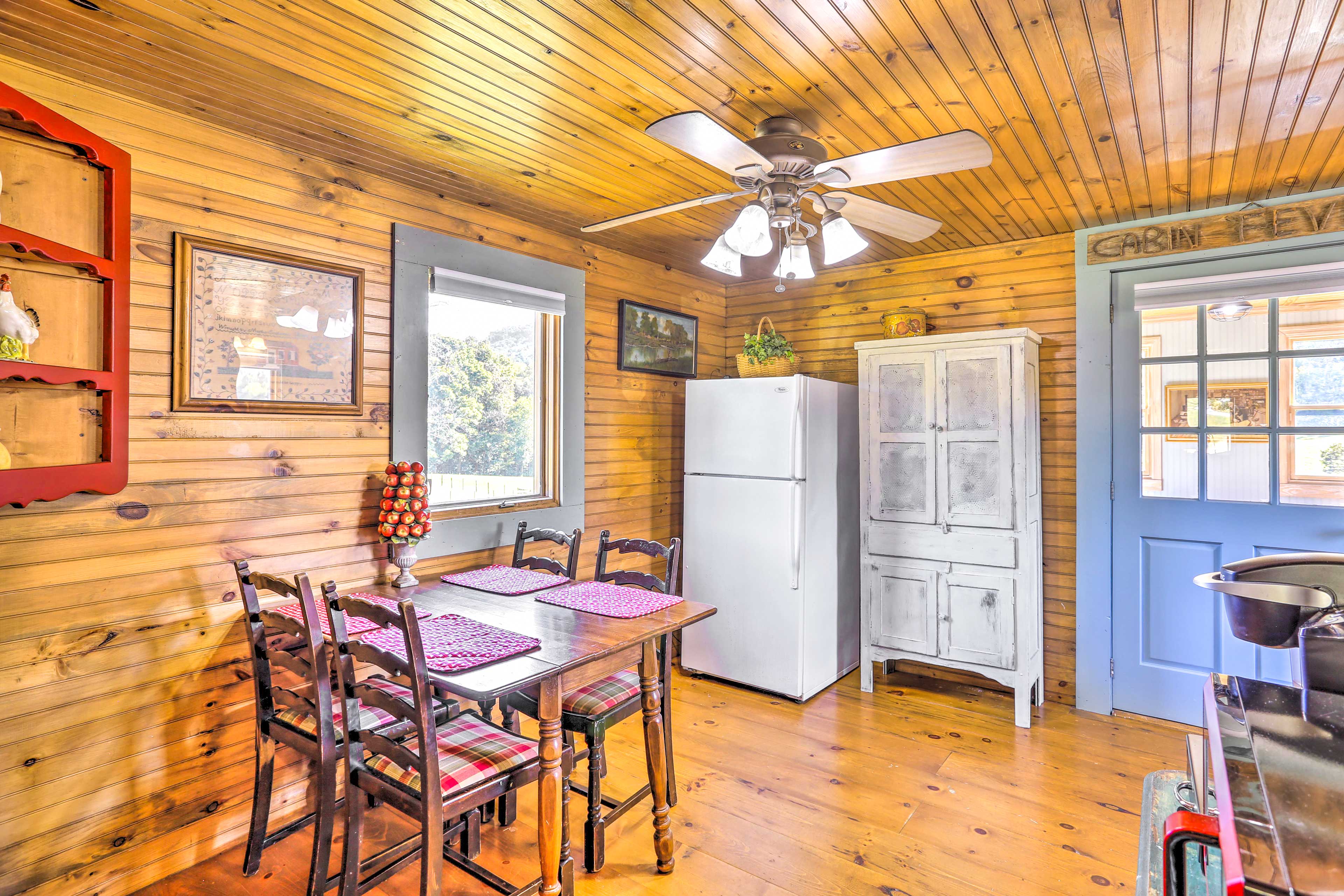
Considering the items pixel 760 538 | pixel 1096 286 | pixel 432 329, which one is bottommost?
pixel 760 538

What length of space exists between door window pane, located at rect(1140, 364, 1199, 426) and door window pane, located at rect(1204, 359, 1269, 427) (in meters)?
0.05

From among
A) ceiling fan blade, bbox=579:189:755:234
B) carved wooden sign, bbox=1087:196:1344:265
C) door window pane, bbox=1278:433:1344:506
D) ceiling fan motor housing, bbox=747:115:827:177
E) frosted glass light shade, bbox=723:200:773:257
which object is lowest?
door window pane, bbox=1278:433:1344:506

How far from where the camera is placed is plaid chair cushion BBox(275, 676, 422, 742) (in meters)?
1.92

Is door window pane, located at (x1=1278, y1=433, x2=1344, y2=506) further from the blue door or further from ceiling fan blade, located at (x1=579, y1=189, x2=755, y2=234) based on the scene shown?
ceiling fan blade, located at (x1=579, y1=189, x2=755, y2=234)

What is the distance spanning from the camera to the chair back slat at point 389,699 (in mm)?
1574

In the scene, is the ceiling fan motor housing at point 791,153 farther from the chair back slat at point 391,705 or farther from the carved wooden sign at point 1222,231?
the carved wooden sign at point 1222,231

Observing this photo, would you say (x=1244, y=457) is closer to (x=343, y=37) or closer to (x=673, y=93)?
(x=673, y=93)

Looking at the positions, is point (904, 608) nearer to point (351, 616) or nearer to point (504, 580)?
point (504, 580)

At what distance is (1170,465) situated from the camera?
3.17 metres

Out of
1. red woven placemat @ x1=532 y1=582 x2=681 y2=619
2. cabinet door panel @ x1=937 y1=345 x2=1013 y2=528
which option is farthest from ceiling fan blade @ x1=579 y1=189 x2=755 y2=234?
cabinet door panel @ x1=937 y1=345 x2=1013 y2=528

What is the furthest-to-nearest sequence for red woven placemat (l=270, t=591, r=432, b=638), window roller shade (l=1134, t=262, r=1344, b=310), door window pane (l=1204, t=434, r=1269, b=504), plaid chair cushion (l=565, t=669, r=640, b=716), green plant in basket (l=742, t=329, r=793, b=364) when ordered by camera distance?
1. green plant in basket (l=742, t=329, r=793, b=364)
2. door window pane (l=1204, t=434, r=1269, b=504)
3. window roller shade (l=1134, t=262, r=1344, b=310)
4. plaid chair cushion (l=565, t=669, r=640, b=716)
5. red woven placemat (l=270, t=591, r=432, b=638)

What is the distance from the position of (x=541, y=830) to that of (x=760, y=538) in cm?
197

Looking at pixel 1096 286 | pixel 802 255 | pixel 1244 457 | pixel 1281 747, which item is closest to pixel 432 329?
pixel 802 255

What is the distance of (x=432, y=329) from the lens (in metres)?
2.88
